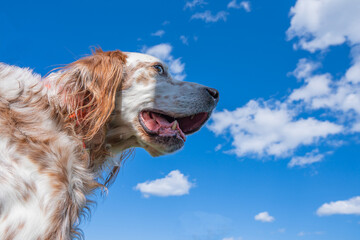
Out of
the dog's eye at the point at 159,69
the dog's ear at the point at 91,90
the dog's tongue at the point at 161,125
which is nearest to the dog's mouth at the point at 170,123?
the dog's tongue at the point at 161,125

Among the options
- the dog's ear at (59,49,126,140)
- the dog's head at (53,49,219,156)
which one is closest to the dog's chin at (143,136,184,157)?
the dog's head at (53,49,219,156)

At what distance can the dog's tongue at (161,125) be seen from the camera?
12.1 ft

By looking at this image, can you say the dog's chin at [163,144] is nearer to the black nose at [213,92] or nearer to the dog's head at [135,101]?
the dog's head at [135,101]

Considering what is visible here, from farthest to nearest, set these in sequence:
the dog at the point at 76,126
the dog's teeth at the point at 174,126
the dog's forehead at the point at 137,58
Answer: the dog's forehead at the point at 137,58 → the dog's teeth at the point at 174,126 → the dog at the point at 76,126

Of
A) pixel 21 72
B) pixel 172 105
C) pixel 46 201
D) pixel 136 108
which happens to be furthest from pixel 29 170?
pixel 172 105

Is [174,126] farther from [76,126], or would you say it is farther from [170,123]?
[76,126]

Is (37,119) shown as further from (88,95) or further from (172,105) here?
(172,105)

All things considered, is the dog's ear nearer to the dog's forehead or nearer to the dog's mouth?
the dog's forehead

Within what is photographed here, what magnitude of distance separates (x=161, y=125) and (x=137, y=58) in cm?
79

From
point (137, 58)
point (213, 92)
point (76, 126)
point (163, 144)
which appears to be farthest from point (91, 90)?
point (213, 92)

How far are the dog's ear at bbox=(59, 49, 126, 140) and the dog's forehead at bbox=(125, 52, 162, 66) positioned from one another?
21cm

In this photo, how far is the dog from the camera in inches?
103

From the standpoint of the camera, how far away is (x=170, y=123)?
3830 millimetres

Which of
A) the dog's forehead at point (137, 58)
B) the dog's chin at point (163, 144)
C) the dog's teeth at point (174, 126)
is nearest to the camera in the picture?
the dog's chin at point (163, 144)
